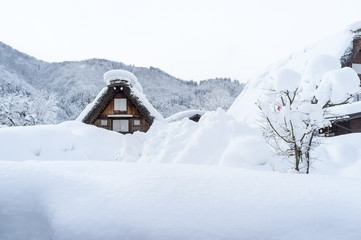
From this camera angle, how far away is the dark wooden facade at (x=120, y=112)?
16047mm

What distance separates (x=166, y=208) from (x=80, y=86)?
189 ft

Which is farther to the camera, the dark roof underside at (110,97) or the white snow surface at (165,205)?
the dark roof underside at (110,97)

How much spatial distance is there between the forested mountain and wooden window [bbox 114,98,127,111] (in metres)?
14.6

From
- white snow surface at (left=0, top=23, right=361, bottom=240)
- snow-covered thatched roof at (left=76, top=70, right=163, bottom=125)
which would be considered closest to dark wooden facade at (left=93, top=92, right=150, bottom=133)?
snow-covered thatched roof at (left=76, top=70, right=163, bottom=125)

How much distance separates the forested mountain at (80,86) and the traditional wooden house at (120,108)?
1399 cm

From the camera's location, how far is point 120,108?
55.2ft

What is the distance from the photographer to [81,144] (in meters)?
12.7

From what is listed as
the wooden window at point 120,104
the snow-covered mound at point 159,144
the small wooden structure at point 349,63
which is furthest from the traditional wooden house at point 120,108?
the small wooden structure at point 349,63

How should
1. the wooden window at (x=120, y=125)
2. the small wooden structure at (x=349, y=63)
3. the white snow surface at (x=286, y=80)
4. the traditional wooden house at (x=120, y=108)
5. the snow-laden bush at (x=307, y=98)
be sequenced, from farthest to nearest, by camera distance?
the wooden window at (x=120, y=125) < the traditional wooden house at (x=120, y=108) < the small wooden structure at (x=349, y=63) < the white snow surface at (x=286, y=80) < the snow-laden bush at (x=307, y=98)

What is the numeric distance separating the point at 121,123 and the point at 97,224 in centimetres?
1590

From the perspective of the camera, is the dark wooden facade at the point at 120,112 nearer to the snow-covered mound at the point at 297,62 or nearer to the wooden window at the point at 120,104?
the wooden window at the point at 120,104

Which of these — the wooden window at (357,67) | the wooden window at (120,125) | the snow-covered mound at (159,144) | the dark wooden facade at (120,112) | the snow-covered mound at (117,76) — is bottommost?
the snow-covered mound at (159,144)

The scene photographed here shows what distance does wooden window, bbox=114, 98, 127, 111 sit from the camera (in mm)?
16828

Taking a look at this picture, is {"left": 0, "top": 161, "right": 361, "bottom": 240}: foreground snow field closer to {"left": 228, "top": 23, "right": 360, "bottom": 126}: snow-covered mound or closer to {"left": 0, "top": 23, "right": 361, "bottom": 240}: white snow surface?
{"left": 0, "top": 23, "right": 361, "bottom": 240}: white snow surface
